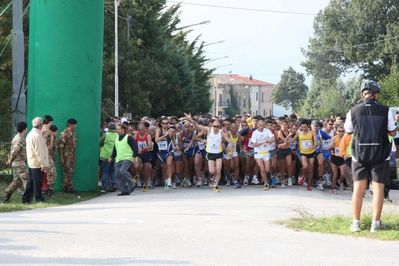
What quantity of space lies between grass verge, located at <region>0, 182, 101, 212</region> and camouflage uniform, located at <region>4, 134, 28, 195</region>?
0.39 m

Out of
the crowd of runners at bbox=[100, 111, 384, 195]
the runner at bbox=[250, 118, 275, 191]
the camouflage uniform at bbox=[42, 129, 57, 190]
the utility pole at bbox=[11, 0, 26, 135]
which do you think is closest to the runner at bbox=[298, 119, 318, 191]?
the crowd of runners at bbox=[100, 111, 384, 195]

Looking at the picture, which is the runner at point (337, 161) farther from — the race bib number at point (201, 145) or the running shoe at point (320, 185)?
the race bib number at point (201, 145)

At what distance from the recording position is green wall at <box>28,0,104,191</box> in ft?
54.5

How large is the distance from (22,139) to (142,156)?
12.8 feet

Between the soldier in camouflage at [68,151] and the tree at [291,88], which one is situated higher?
the tree at [291,88]

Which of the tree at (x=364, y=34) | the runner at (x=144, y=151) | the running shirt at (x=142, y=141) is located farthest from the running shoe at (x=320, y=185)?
the tree at (x=364, y=34)

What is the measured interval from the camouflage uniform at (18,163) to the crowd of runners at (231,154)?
285cm

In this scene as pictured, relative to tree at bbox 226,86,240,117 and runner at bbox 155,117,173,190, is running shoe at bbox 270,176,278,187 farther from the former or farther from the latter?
tree at bbox 226,86,240,117

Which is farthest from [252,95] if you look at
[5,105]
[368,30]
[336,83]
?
[5,105]

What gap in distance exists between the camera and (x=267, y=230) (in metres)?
9.88

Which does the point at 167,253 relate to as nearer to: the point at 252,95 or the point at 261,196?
the point at 261,196

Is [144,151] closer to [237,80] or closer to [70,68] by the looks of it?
[70,68]

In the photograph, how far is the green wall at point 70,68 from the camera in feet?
54.5

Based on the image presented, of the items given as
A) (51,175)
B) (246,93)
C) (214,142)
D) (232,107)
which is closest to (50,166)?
(51,175)
